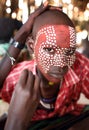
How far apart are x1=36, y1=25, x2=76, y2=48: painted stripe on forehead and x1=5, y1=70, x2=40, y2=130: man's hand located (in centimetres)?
25

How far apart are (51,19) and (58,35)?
0.06m

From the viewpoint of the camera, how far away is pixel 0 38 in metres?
1.27

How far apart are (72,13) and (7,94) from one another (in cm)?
71

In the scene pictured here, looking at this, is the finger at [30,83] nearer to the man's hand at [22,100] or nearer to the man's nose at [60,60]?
the man's hand at [22,100]

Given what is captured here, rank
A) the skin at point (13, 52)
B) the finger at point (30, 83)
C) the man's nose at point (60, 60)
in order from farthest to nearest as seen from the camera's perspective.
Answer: the skin at point (13, 52)
the man's nose at point (60, 60)
the finger at point (30, 83)

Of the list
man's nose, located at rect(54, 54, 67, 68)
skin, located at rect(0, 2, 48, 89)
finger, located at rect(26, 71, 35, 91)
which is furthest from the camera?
skin, located at rect(0, 2, 48, 89)

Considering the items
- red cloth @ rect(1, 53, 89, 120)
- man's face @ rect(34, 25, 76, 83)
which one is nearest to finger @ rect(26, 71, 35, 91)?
man's face @ rect(34, 25, 76, 83)

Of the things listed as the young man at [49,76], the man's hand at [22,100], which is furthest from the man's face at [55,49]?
the man's hand at [22,100]

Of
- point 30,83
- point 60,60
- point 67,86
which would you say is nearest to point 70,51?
point 60,60

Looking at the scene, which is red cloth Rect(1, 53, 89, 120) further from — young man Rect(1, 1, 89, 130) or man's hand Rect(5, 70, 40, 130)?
man's hand Rect(5, 70, 40, 130)

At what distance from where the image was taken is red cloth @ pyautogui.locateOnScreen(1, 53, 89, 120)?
968mm

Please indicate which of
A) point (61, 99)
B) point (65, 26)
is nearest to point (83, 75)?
point (61, 99)

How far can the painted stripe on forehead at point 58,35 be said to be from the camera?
2.75 feet

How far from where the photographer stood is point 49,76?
2.81ft
